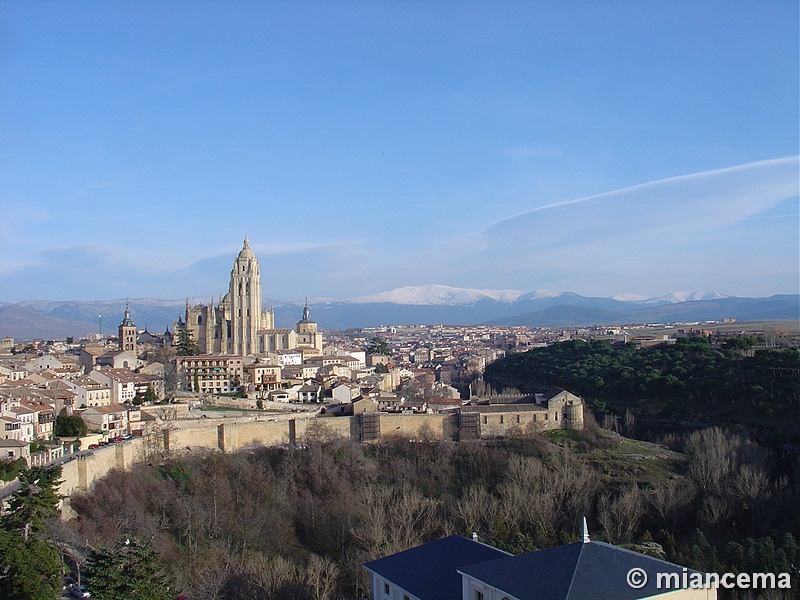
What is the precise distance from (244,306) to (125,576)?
43.1 meters

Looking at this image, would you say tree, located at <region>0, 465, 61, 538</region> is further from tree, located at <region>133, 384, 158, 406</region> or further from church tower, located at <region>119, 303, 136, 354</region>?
church tower, located at <region>119, 303, 136, 354</region>

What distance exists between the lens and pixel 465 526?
21.8 meters

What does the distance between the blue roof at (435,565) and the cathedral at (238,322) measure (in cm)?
3978

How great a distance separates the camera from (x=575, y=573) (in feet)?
33.1

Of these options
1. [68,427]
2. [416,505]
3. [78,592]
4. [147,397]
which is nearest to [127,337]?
[147,397]

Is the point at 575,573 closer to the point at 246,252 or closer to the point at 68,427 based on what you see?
the point at 68,427

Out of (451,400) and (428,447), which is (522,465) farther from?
(451,400)

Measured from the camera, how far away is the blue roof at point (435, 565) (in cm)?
1292

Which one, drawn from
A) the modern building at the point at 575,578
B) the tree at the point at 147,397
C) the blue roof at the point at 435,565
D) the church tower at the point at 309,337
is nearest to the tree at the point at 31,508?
the blue roof at the point at 435,565

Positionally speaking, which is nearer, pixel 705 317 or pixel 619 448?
pixel 619 448

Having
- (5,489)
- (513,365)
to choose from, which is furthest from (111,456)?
(513,365)

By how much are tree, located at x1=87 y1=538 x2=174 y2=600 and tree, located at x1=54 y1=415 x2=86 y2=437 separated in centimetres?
1490

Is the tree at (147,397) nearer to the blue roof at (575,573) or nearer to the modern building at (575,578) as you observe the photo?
the modern building at (575,578)

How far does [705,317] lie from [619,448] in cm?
16401
